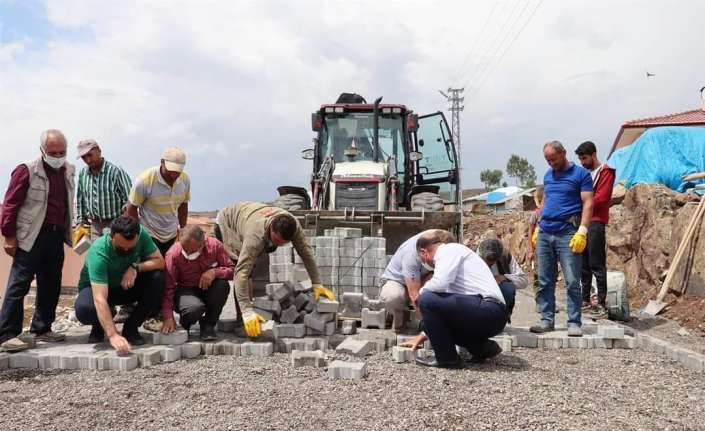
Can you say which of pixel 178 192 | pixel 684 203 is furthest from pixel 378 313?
pixel 684 203

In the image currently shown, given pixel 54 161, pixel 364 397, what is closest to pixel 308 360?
pixel 364 397

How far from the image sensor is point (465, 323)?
3967 millimetres

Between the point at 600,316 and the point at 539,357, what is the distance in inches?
86.7

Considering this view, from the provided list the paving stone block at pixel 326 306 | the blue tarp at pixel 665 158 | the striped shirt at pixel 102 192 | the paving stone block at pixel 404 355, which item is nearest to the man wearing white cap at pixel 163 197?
the striped shirt at pixel 102 192

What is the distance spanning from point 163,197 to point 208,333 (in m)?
1.29

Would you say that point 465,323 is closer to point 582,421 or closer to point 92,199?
point 582,421

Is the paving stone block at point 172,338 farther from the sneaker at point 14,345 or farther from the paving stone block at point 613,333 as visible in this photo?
the paving stone block at point 613,333

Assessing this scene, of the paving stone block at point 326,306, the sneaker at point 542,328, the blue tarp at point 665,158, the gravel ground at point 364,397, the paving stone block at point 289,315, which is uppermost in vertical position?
the blue tarp at point 665,158

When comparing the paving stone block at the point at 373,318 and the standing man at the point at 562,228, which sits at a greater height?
the standing man at the point at 562,228

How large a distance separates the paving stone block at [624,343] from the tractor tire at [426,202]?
130 inches

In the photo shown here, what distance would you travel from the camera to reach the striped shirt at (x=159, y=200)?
4879 mm

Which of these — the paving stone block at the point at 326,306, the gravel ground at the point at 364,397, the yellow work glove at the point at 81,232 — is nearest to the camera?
the gravel ground at the point at 364,397

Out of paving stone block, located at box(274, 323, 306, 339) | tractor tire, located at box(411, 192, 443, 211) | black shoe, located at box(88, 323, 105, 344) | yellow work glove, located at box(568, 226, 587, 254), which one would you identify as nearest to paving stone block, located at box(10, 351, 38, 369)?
black shoe, located at box(88, 323, 105, 344)

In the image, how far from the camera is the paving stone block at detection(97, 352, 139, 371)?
13.1 ft
